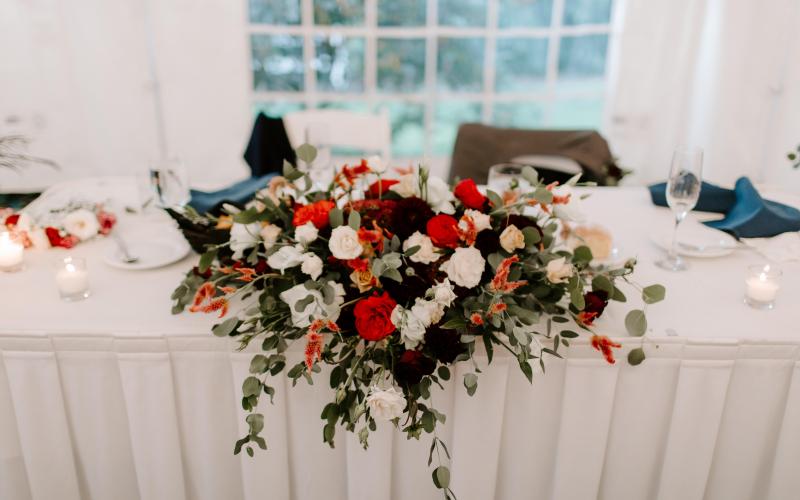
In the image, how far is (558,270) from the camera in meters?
0.99

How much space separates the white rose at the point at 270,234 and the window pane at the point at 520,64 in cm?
244

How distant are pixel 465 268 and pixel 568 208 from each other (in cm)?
25

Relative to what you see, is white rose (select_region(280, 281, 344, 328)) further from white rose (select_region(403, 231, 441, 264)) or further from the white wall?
the white wall

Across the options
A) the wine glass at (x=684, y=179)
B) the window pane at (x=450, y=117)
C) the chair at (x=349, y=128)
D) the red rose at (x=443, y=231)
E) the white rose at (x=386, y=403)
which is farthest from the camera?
the window pane at (x=450, y=117)

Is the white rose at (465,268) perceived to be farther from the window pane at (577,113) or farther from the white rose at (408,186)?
the window pane at (577,113)

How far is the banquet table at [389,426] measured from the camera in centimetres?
105

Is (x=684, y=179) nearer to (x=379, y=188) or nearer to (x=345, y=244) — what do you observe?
(x=379, y=188)

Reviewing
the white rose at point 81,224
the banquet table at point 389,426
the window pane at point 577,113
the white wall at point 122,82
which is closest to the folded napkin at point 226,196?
the white rose at point 81,224

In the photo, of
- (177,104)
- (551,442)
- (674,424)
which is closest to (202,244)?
(551,442)

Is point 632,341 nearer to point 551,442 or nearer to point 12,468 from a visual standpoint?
point 551,442

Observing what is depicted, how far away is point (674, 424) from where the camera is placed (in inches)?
42.6

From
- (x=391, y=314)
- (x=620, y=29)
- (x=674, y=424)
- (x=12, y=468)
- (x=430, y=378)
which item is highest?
(x=620, y=29)

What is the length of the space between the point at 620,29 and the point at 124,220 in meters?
2.49

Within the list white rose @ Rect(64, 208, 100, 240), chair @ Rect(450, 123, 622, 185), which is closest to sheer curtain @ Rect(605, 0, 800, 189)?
chair @ Rect(450, 123, 622, 185)
